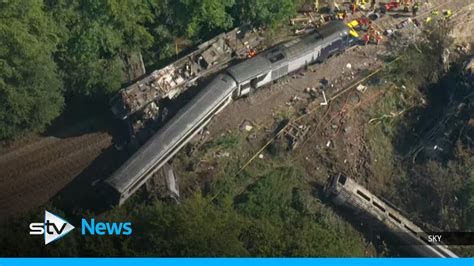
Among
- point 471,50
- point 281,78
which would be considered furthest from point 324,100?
point 471,50

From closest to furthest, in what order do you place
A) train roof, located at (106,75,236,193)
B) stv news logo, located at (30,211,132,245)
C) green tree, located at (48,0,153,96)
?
stv news logo, located at (30,211,132,245) → train roof, located at (106,75,236,193) → green tree, located at (48,0,153,96)

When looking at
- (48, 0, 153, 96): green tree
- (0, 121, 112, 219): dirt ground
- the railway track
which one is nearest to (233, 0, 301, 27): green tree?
(48, 0, 153, 96): green tree

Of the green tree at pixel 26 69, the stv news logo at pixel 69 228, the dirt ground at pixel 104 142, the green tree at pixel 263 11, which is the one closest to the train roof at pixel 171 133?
the stv news logo at pixel 69 228

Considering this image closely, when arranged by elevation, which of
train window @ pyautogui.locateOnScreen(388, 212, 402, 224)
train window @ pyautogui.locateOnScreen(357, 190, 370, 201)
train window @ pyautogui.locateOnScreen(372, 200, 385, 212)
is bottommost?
train window @ pyautogui.locateOnScreen(388, 212, 402, 224)

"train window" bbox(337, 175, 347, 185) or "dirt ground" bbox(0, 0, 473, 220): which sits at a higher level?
"dirt ground" bbox(0, 0, 473, 220)

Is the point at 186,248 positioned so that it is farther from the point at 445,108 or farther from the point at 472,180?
the point at 445,108

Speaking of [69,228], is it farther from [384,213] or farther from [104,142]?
[384,213]

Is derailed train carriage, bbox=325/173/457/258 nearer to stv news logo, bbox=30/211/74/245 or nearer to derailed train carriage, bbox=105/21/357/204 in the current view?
derailed train carriage, bbox=105/21/357/204

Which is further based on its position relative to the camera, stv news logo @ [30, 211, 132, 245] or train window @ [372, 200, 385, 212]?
train window @ [372, 200, 385, 212]
